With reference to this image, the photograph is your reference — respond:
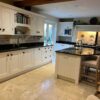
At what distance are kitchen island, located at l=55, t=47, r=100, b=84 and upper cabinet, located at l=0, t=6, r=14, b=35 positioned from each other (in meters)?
1.67

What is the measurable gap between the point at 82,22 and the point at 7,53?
4717 millimetres

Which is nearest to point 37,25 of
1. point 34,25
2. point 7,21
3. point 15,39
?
point 34,25

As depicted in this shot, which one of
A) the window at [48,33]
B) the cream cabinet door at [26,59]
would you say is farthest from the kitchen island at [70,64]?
the window at [48,33]

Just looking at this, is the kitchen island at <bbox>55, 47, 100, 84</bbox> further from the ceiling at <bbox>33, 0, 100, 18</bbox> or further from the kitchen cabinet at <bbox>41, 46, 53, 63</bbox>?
the ceiling at <bbox>33, 0, 100, 18</bbox>

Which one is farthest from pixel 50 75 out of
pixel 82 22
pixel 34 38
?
pixel 82 22

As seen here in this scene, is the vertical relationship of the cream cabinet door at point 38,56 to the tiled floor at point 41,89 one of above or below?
above

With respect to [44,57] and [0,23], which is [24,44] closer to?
[44,57]

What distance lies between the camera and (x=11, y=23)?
142 inches

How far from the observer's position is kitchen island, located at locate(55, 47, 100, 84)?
339cm

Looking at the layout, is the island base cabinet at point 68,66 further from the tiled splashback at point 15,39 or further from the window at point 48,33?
the window at point 48,33

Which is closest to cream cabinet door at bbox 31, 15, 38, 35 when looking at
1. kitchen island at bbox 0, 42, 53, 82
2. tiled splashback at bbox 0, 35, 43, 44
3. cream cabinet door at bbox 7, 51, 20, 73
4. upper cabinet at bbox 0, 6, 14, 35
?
tiled splashback at bbox 0, 35, 43, 44

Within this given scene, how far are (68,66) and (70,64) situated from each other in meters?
0.09

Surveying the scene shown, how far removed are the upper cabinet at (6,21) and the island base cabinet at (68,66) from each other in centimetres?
169

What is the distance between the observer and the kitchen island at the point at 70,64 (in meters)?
3.39
